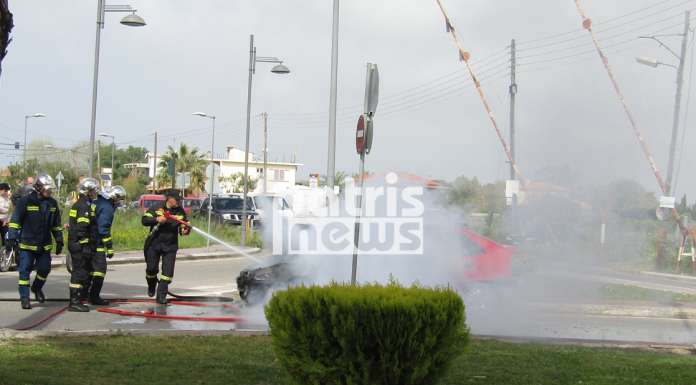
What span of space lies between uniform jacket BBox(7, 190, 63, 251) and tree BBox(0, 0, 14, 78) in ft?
20.3

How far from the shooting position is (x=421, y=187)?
478 inches

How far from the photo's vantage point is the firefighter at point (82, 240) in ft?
36.7

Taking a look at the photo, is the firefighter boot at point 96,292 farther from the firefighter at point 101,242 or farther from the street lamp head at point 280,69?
the street lamp head at point 280,69

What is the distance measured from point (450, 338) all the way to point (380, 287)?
0.57 metres

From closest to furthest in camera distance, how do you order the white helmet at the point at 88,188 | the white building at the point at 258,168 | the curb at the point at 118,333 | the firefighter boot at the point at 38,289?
the curb at the point at 118,333, the white helmet at the point at 88,188, the firefighter boot at the point at 38,289, the white building at the point at 258,168

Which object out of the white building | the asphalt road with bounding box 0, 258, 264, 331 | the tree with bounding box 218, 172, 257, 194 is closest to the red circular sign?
the asphalt road with bounding box 0, 258, 264, 331

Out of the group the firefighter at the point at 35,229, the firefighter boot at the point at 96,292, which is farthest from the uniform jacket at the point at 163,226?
the firefighter at the point at 35,229

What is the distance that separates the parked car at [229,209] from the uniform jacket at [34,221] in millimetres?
22539

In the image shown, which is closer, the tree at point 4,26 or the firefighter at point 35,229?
the tree at point 4,26

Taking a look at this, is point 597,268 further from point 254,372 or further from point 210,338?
point 254,372

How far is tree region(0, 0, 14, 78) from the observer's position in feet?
17.7

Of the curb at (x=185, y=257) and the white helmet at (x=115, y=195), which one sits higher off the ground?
the white helmet at (x=115, y=195)

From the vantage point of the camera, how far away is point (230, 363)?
7.38 meters

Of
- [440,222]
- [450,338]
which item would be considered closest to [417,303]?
[450,338]
